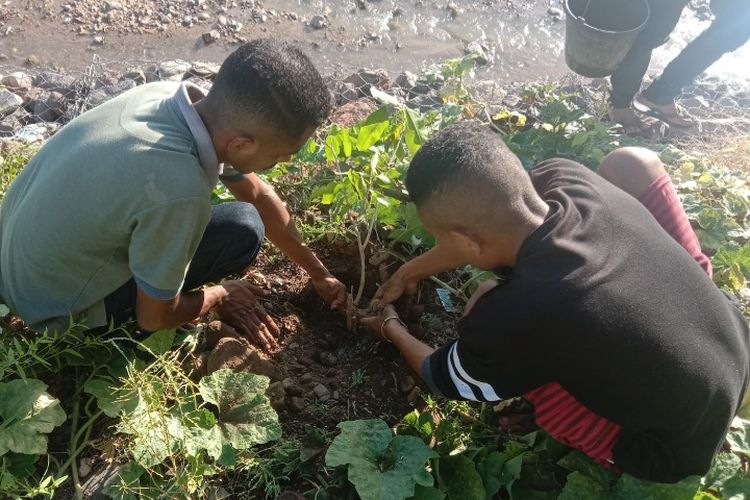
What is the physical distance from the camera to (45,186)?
5.80 ft

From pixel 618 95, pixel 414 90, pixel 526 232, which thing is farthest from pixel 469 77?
pixel 526 232

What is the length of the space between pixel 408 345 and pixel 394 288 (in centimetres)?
35

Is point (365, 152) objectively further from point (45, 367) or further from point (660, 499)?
point (660, 499)

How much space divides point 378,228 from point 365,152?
1.12 ft

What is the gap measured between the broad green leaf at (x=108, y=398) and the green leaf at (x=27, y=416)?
103mm

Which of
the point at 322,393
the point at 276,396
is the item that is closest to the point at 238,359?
the point at 276,396

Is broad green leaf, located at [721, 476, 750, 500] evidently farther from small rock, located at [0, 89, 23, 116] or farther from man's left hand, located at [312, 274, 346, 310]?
small rock, located at [0, 89, 23, 116]

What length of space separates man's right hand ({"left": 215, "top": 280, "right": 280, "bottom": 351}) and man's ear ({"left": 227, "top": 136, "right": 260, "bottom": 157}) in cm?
69

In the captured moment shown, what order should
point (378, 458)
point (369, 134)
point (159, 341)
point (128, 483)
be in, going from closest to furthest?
1. point (128, 483)
2. point (378, 458)
3. point (159, 341)
4. point (369, 134)

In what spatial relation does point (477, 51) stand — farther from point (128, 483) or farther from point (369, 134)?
point (128, 483)

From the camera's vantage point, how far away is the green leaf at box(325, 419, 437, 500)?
1.79 meters

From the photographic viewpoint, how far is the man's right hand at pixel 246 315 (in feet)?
7.66

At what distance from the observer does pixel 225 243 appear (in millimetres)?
2287

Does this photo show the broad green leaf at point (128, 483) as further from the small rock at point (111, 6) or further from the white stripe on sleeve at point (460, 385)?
the small rock at point (111, 6)
